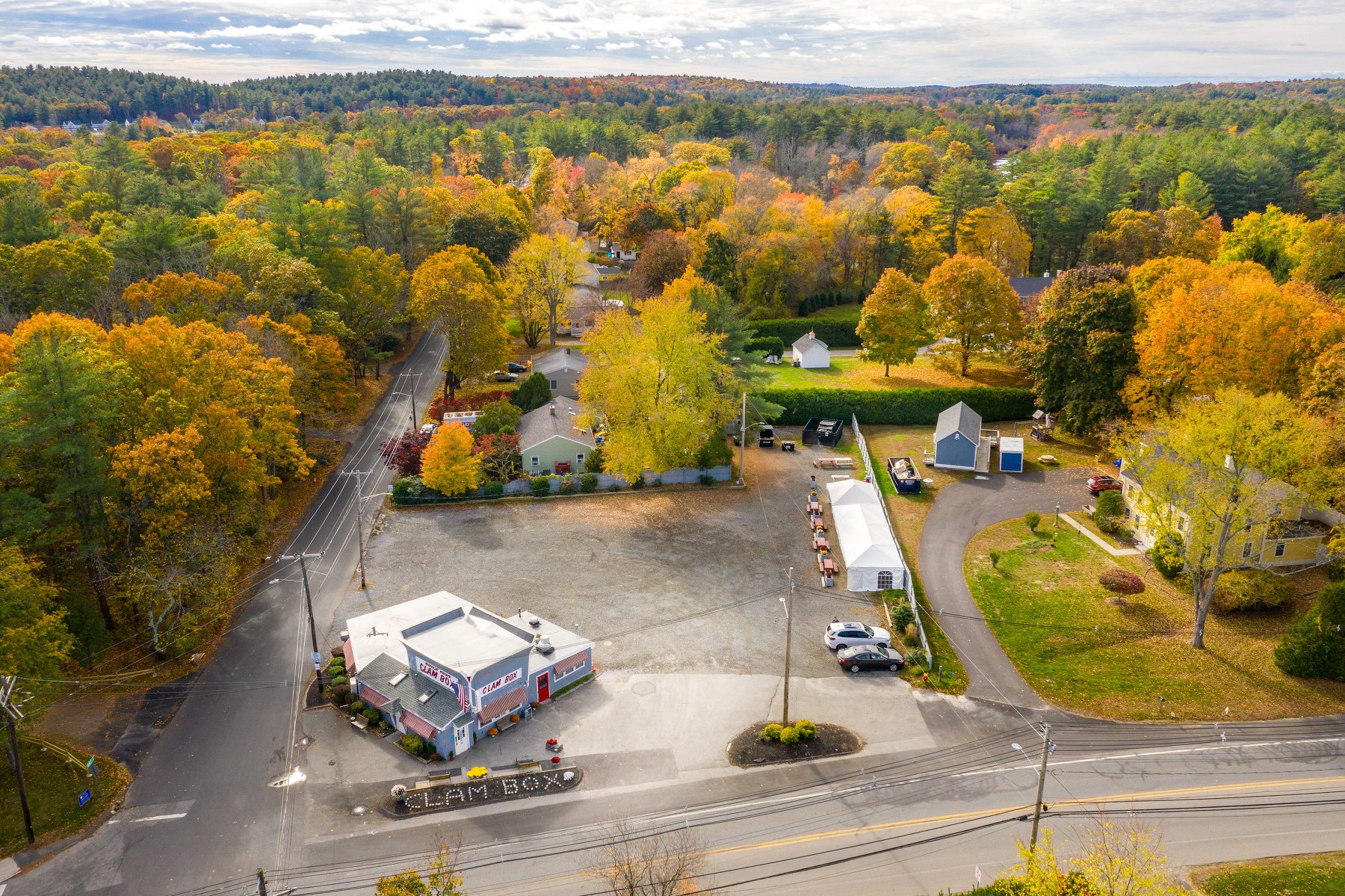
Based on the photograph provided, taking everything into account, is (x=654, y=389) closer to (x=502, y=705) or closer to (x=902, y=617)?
(x=902, y=617)

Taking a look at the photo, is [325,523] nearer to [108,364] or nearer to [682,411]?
[108,364]

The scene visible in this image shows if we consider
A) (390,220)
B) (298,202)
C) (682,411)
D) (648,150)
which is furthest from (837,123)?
(682,411)

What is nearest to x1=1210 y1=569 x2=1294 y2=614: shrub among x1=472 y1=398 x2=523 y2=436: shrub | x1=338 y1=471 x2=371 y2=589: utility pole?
x1=338 y1=471 x2=371 y2=589: utility pole

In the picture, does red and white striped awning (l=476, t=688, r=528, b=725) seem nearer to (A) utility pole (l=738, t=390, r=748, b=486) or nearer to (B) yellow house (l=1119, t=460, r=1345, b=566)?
(A) utility pole (l=738, t=390, r=748, b=486)

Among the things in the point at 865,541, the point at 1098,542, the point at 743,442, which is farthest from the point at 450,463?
the point at 1098,542

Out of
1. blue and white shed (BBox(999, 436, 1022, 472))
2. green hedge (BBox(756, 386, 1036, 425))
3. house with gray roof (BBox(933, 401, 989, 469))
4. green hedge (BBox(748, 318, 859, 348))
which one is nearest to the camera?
blue and white shed (BBox(999, 436, 1022, 472))

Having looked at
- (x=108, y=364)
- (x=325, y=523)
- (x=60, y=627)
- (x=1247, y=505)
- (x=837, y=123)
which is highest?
(x=837, y=123)
